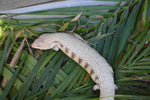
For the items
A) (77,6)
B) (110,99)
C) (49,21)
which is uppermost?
(77,6)

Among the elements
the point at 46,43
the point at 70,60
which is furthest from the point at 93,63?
the point at 46,43

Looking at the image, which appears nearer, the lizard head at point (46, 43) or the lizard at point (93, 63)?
the lizard at point (93, 63)

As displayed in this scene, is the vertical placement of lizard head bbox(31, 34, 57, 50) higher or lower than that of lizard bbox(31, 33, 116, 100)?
higher

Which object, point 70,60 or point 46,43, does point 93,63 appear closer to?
point 70,60

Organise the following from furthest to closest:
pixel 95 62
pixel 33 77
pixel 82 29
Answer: pixel 82 29 → pixel 33 77 → pixel 95 62

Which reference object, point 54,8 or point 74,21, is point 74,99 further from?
point 54,8

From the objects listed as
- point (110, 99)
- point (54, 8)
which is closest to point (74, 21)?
point (54, 8)

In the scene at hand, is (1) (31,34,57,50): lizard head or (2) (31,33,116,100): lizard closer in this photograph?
(2) (31,33,116,100): lizard

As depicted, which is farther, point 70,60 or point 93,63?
point 70,60
